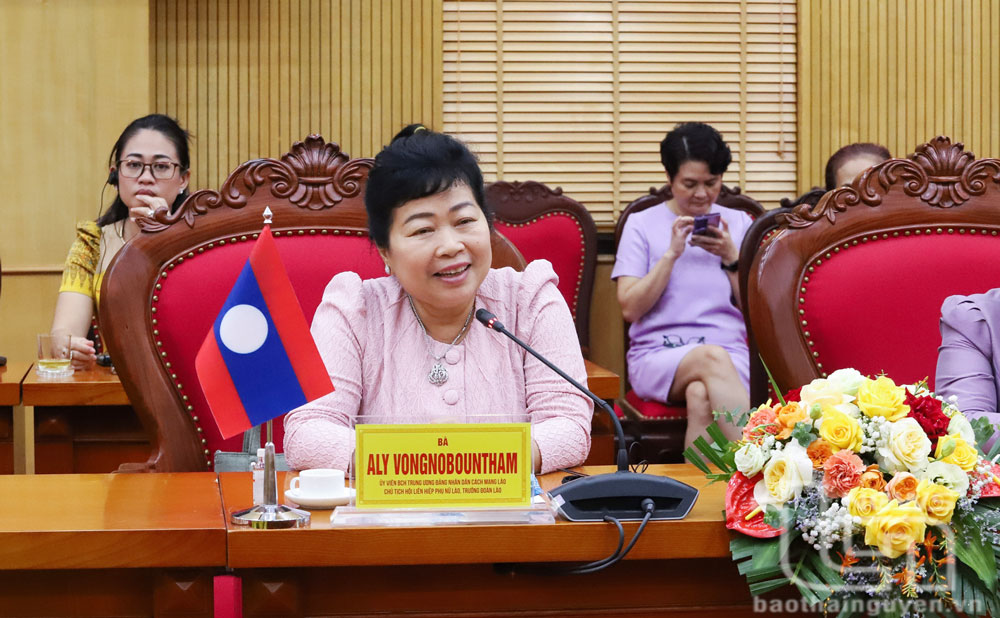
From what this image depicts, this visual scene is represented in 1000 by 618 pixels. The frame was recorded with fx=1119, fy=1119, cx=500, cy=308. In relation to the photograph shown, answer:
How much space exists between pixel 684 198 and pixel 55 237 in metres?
2.22

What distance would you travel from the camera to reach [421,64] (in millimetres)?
4320

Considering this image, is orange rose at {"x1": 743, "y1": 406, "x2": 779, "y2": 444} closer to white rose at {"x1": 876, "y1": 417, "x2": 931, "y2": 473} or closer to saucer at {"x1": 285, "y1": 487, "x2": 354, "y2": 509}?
white rose at {"x1": 876, "y1": 417, "x2": 931, "y2": 473}

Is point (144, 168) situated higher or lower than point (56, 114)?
lower

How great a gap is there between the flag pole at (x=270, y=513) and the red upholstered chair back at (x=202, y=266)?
2.24ft

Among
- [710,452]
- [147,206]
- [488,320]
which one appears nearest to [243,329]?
[488,320]

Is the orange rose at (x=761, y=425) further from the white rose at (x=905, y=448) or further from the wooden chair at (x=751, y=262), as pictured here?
the wooden chair at (x=751, y=262)

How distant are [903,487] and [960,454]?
87 mm

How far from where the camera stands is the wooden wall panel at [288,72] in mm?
4211

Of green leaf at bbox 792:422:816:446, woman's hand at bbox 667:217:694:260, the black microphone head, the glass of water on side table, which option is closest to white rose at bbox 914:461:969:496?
green leaf at bbox 792:422:816:446

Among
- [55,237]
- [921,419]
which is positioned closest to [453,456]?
[921,419]

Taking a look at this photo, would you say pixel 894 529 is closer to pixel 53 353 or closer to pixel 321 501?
pixel 321 501

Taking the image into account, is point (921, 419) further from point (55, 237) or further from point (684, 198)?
point (55, 237)

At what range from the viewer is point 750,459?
1.23m

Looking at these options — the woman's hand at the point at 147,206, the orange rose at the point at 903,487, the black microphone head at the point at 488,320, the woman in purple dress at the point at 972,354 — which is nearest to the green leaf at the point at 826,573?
A: the orange rose at the point at 903,487
